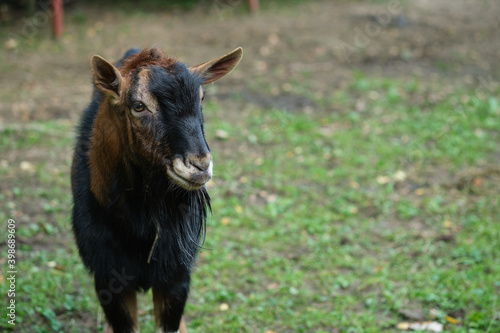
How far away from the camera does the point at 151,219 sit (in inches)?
136

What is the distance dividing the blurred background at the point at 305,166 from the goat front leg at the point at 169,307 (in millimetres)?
716

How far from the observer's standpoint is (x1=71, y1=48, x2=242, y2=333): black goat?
126 inches

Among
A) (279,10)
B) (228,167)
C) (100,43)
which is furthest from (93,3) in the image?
(228,167)

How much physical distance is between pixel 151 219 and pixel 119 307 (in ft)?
2.39

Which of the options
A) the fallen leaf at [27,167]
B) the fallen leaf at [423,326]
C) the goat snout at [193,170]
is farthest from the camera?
the fallen leaf at [27,167]

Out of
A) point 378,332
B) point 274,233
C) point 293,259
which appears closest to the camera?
point 378,332

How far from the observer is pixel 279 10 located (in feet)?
44.3

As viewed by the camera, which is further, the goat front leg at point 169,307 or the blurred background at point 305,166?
the blurred background at point 305,166

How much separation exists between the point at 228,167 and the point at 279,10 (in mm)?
7352

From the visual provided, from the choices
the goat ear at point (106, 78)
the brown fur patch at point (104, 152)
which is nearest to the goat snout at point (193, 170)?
the brown fur patch at point (104, 152)

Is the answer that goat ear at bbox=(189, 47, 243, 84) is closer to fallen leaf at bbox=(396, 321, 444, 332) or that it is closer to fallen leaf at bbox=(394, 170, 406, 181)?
fallen leaf at bbox=(396, 321, 444, 332)

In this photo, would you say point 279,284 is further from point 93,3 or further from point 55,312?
point 93,3

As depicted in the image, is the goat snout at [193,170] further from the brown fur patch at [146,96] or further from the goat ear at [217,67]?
the goat ear at [217,67]

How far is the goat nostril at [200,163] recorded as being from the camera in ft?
10.00
